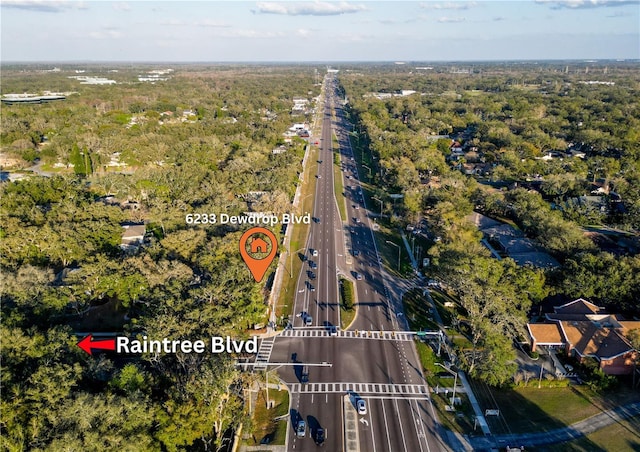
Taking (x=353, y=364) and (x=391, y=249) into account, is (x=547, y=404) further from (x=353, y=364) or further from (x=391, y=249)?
(x=391, y=249)

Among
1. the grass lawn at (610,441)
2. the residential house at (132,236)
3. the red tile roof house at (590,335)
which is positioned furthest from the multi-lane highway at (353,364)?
the residential house at (132,236)

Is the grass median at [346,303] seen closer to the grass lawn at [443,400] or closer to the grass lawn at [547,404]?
the grass lawn at [443,400]

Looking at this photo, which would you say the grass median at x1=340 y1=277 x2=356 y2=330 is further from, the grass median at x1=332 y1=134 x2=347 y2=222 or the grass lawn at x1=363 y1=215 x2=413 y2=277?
the grass median at x1=332 y1=134 x2=347 y2=222

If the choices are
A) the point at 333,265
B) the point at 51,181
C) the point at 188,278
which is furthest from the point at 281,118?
the point at 188,278

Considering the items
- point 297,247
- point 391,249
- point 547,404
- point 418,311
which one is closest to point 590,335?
point 547,404

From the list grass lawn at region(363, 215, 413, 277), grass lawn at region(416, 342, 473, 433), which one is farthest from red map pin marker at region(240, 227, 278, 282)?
grass lawn at region(416, 342, 473, 433)
